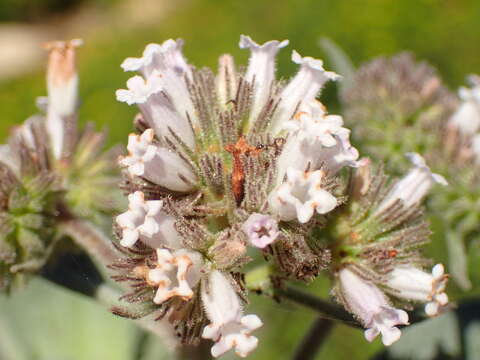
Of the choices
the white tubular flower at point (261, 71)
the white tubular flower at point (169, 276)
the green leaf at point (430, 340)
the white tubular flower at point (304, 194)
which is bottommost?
the green leaf at point (430, 340)

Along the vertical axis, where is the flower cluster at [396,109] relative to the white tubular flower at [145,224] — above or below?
below

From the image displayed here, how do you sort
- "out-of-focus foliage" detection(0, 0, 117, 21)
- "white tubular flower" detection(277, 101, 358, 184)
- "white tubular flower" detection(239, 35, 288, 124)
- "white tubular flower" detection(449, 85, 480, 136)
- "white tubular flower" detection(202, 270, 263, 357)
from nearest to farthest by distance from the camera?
"white tubular flower" detection(202, 270, 263, 357) < "white tubular flower" detection(277, 101, 358, 184) < "white tubular flower" detection(239, 35, 288, 124) < "white tubular flower" detection(449, 85, 480, 136) < "out-of-focus foliage" detection(0, 0, 117, 21)

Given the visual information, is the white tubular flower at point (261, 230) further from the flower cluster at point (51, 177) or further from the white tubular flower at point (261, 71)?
the flower cluster at point (51, 177)

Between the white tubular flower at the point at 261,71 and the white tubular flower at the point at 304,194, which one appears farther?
the white tubular flower at the point at 261,71

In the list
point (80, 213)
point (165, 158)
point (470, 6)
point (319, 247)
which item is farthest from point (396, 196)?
point (470, 6)

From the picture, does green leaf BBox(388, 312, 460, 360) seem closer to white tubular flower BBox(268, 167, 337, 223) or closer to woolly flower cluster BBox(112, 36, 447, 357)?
woolly flower cluster BBox(112, 36, 447, 357)

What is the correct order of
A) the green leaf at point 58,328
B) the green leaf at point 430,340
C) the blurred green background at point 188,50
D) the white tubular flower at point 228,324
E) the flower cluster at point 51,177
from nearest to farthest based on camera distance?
the white tubular flower at point 228,324
the flower cluster at point 51,177
the green leaf at point 430,340
the green leaf at point 58,328
the blurred green background at point 188,50

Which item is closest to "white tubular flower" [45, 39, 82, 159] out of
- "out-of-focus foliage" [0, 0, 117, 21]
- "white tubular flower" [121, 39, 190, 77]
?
"white tubular flower" [121, 39, 190, 77]

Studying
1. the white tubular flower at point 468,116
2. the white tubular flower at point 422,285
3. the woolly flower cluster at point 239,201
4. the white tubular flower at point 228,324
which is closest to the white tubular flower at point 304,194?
the woolly flower cluster at point 239,201

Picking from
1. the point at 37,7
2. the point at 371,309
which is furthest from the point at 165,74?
the point at 37,7
